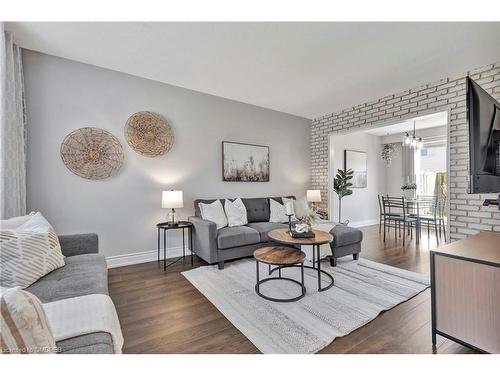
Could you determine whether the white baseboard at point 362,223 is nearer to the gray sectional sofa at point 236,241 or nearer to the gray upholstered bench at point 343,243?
the gray upholstered bench at point 343,243

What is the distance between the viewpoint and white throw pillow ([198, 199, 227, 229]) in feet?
10.7

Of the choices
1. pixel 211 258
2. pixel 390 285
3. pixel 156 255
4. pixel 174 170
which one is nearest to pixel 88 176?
pixel 174 170

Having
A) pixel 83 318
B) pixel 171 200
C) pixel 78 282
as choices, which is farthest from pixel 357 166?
pixel 83 318

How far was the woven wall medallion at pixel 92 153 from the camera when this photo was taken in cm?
Result: 280

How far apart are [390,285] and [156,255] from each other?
299cm

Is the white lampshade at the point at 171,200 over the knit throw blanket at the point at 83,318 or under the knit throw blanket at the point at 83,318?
over

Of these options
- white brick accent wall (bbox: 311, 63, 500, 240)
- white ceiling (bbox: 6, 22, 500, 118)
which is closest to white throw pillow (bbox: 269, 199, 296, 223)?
white ceiling (bbox: 6, 22, 500, 118)

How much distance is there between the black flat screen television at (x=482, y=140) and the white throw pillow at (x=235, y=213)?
103 inches

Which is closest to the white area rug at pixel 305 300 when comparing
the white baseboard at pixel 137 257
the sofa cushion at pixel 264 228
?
the sofa cushion at pixel 264 228

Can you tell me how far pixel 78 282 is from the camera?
154 centimetres

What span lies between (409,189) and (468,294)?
5.31 m

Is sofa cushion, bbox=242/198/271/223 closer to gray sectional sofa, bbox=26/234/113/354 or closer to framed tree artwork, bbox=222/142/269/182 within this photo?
framed tree artwork, bbox=222/142/269/182

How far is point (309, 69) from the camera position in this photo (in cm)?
293

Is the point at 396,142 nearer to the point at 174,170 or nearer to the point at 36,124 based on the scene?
the point at 174,170
